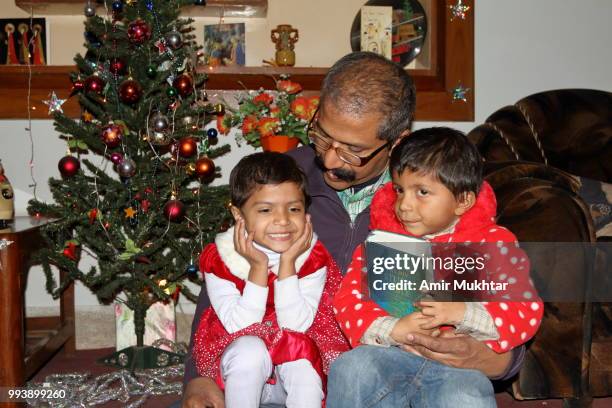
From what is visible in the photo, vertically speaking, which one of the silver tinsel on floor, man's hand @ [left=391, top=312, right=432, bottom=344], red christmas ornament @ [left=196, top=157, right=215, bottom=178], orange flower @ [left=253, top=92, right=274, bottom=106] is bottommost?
the silver tinsel on floor

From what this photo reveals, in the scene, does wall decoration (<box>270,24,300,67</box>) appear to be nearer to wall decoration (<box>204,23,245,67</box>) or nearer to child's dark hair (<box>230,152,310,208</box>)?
wall decoration (<box>204,23,245,67</box>)

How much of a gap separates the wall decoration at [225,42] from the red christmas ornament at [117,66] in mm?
1041

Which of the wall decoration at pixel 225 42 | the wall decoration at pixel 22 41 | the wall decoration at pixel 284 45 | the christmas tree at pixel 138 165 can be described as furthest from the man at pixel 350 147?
the wall decoration at pixel 22 41

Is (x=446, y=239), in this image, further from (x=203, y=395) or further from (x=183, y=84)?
(x=183, y=84)

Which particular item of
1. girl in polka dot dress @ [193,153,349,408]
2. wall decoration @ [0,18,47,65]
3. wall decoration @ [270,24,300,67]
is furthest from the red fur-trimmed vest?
wall decoration @ [0,18,47,65]

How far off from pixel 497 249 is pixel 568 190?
0.71 metres

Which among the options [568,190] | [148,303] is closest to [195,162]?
[148,303]

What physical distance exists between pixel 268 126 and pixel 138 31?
2.35 feet

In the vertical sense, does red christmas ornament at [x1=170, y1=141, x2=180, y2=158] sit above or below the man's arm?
above

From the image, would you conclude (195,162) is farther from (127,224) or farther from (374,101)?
(374,101)

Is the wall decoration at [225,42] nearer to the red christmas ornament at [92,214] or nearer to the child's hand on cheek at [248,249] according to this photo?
the red christmas ornament at [92,214]

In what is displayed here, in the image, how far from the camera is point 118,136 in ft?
8.80

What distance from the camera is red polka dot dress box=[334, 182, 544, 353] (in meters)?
1.47

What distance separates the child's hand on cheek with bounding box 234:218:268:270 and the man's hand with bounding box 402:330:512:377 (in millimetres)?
427
